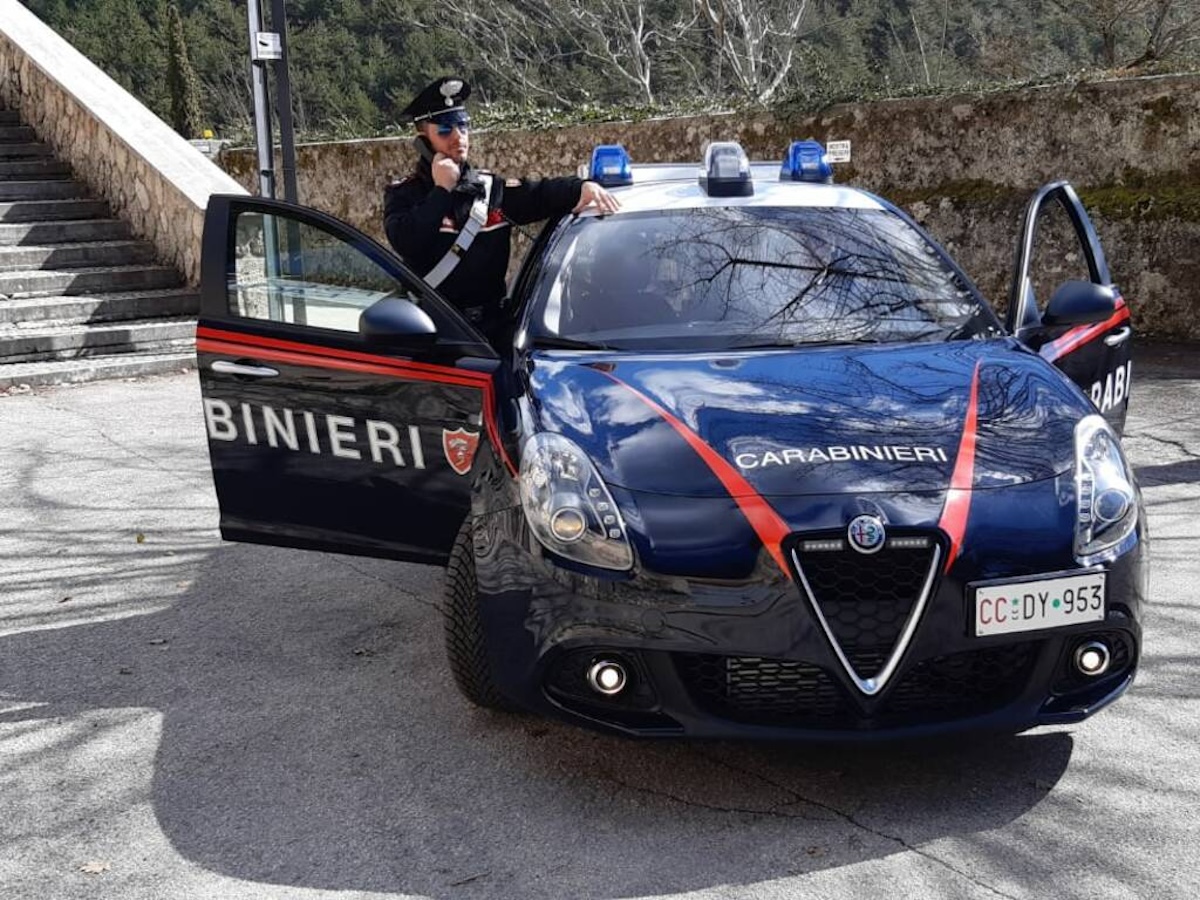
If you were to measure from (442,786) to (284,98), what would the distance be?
27.6 feet

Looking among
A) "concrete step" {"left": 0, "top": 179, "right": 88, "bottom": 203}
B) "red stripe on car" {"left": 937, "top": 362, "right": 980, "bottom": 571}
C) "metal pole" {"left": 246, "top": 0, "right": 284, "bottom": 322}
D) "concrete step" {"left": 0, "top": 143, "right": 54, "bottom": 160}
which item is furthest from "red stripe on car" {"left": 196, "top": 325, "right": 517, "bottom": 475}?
"concrete step" {"left": 0, "top": 143, "right": 54, "bottom": 160}

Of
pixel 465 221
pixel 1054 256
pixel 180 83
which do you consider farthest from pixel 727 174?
pixel 180 83

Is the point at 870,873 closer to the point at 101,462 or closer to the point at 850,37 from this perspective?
the point at 101,462

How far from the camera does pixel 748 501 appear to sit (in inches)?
124

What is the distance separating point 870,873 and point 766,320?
1.74 metres

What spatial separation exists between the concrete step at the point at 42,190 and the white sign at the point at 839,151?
6794 mm

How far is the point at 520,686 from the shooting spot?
330cm

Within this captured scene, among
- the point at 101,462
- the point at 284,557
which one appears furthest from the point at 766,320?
the point at 101,462

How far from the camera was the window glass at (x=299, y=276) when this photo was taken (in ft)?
14.9

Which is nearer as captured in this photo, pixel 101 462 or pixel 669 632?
pixel 669 632

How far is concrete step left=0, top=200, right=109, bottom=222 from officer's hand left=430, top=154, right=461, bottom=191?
8.40 m

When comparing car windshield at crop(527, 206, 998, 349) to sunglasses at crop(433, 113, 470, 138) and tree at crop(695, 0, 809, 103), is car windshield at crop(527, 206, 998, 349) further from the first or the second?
tree at crop(695, 0, 809, 103)

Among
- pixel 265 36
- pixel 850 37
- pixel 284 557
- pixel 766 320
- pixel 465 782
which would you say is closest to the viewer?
pixel 465 782

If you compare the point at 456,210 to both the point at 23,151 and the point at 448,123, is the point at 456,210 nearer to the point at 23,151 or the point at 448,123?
the point at 448,123
